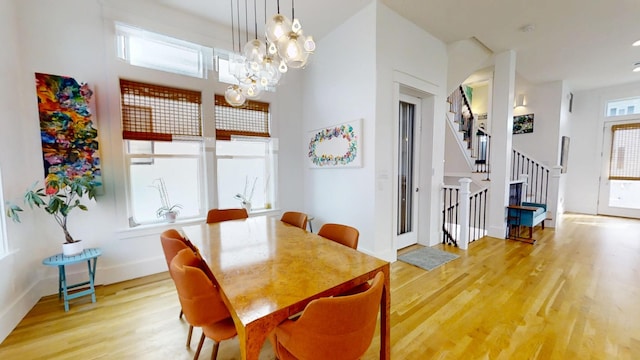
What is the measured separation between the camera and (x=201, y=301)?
1.31 m

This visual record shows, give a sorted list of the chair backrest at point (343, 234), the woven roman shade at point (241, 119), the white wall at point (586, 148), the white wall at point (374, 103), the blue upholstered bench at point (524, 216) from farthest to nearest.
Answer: the white wall at point (586, 148), the blue upholstered bench at point (524, 216), the woven roman shade at point (241, 119), the white wall at point (374, 103), the chair backrest at point (343, 234)

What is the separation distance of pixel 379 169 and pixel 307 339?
7.71 ft

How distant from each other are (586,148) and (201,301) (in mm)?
9119

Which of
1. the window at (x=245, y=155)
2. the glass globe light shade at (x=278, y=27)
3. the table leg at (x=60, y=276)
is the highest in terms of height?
the glass globe light shade at (x=278, y=27)

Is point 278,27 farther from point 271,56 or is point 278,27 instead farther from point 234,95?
point 234,95

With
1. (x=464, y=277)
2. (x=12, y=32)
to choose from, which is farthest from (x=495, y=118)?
(x=12, y=32)

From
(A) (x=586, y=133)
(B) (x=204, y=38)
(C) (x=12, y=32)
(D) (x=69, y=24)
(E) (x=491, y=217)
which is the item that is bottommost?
(E) (x=491, y=217)

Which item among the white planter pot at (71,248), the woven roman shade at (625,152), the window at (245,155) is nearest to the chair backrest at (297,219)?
the window at (245,155)

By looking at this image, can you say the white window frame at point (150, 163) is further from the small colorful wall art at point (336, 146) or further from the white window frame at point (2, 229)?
the small colorful wall art at point (336, 146)

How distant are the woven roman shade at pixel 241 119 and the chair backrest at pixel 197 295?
248cm

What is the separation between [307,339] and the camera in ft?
3.40

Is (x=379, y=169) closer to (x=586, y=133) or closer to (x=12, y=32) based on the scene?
(x=12, y=32)

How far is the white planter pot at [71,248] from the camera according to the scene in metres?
2.36

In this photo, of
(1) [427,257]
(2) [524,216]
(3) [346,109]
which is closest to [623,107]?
(2) [524,216]
